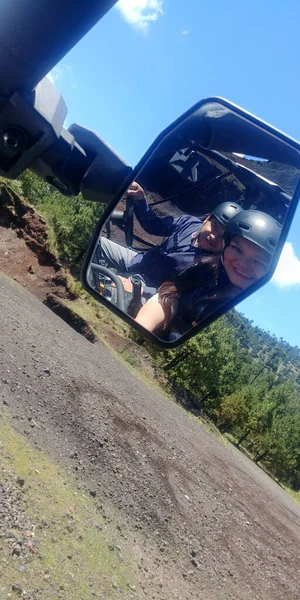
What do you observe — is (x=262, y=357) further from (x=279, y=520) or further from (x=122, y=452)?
(x=122, y=452)

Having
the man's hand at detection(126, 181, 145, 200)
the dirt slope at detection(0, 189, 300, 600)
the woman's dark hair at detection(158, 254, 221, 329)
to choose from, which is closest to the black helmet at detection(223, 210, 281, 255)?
the woman's dark hair at detection(158, 254, 221, 329)

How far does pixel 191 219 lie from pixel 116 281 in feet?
1.08

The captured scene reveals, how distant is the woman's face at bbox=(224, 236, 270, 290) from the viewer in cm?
156

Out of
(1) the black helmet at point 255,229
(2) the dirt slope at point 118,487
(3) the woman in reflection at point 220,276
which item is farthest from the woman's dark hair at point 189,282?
(2) the dirt slope at point 118,487

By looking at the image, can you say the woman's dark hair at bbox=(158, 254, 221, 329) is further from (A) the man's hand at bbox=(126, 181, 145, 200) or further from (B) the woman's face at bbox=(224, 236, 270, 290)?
(A) the man's hand at bbox=(126, 181, 145, 200)

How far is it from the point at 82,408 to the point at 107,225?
9.86 meters

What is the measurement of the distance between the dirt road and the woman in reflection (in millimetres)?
6936

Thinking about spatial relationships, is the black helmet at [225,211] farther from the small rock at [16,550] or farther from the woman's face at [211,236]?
the small rock at [16,550]

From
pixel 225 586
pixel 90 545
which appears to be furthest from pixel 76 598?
pixel 225 586

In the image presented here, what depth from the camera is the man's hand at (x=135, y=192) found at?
5.49ft

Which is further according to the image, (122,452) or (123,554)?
(122,452)

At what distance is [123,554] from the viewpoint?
779 cm

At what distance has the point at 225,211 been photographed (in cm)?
163

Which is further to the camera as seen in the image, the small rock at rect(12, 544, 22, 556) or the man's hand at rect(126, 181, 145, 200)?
the small rock at rect(12, 544, 22, 556)
